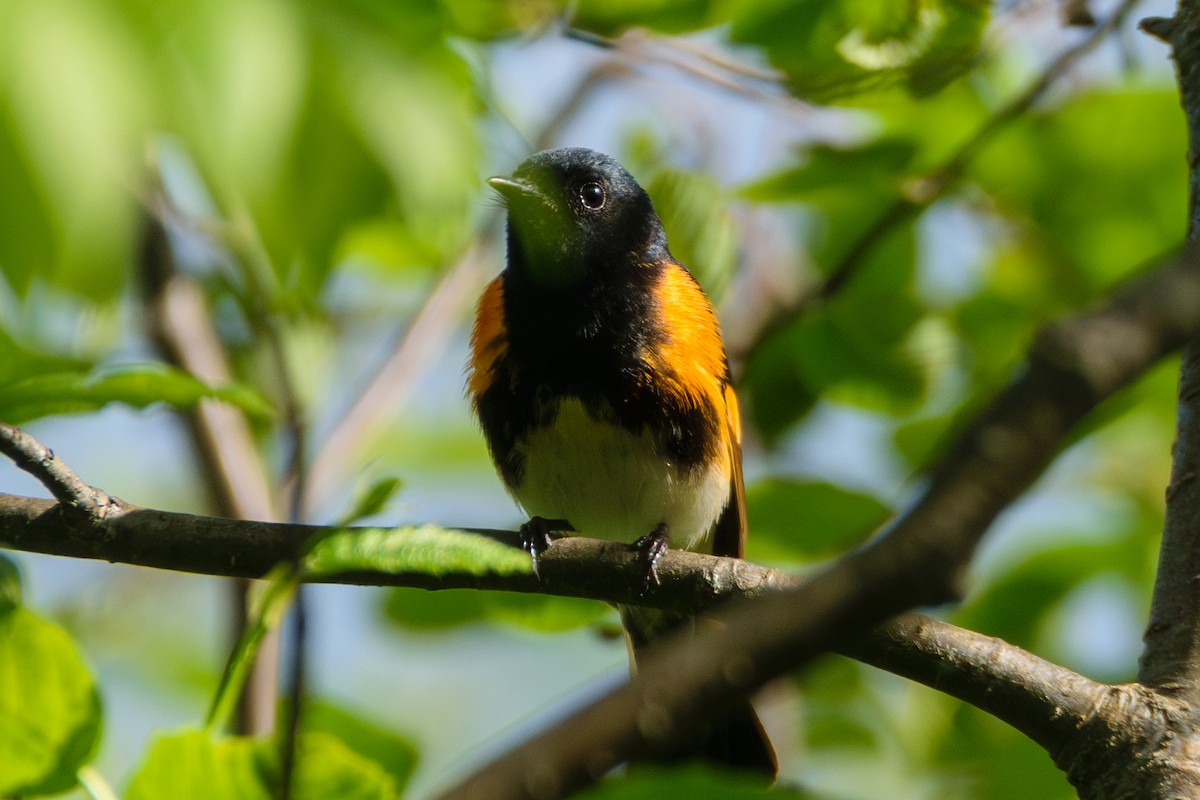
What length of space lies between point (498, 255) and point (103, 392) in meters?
3.48

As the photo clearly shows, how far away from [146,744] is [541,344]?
2.22 meters

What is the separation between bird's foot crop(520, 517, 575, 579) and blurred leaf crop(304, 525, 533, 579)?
0.42 metres

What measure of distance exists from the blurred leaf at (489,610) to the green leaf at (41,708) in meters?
1.12

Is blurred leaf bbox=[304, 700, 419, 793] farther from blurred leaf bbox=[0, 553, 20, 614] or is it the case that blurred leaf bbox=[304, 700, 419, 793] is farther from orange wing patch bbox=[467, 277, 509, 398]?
orange wing patch bbox=[467, 277, 509, 398]

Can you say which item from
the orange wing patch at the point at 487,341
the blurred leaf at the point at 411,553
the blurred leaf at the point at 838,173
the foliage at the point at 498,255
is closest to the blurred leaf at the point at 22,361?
the foliage at the point at 498,255

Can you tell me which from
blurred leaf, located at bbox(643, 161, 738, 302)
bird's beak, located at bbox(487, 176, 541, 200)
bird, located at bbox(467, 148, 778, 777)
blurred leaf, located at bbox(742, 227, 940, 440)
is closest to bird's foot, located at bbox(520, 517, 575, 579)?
bird, located at bbox(467, 148, 778, 777)

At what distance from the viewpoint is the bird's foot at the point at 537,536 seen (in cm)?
258

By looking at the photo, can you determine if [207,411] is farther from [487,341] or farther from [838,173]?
[838,173]

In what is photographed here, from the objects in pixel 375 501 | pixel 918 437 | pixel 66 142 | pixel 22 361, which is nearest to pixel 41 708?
pixel 375 501

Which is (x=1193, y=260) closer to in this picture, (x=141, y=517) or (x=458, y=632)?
(x=141, y=517)

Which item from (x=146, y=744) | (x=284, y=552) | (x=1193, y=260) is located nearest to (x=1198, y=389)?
(x=1193, y=260)

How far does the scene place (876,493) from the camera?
3.38 metres

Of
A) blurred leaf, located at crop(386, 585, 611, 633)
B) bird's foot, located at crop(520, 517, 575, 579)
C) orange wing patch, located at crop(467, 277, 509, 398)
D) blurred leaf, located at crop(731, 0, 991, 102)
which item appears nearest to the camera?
bird's foot, located at crop(520, 517, 575, 579)

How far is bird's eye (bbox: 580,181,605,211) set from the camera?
177 inches
